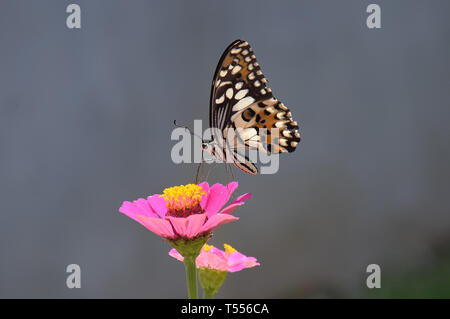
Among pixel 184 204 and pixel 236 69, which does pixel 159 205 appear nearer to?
pixel 184 204

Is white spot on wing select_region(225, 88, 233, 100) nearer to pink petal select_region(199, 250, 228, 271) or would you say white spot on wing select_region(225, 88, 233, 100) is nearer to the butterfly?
the butterfly

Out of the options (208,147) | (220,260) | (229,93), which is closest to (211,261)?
(220,260)

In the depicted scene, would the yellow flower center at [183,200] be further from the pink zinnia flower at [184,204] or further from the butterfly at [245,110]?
the butterfly at [245,110]

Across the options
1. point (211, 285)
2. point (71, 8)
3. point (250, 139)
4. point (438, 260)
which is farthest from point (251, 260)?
point (438, 260)

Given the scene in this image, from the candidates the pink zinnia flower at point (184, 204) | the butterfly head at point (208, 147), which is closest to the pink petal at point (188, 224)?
the pink zinnia flower at point (184, 204)

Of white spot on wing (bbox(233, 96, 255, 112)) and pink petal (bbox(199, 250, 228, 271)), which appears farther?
white spot on wing (bbox(233, 96, 255, 112))

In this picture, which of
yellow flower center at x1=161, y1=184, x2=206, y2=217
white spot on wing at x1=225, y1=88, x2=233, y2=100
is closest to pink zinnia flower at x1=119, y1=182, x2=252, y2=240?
yellow flower center at x1=161, y1=184, x2=206, y2=217

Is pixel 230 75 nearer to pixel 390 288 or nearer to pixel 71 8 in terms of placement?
pixel 71 8
